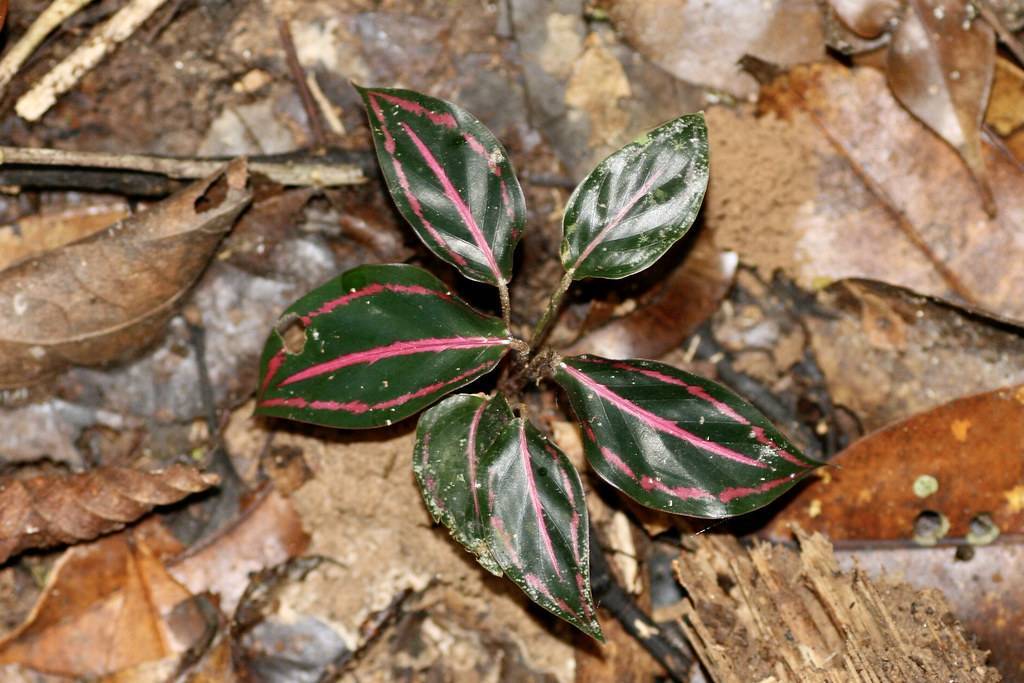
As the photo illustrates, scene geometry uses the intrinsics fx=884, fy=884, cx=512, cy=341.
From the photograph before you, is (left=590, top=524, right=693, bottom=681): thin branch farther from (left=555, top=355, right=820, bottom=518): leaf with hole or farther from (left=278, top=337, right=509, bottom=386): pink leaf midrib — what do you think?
(left=278, top=337, right=509, bottom=386): pink leaf midrib

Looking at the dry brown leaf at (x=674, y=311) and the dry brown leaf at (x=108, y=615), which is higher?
the dry brown leaf at (x=674, y=311)

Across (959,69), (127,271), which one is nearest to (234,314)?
(127,271)

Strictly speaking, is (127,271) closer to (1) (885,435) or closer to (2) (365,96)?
(2) (365,96)

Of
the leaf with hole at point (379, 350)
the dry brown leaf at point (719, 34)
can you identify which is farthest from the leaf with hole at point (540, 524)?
the dry brown leaf at point (719, 34)

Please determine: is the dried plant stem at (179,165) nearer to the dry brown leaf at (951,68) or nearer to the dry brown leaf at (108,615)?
the dry brown leaf at (108,615)

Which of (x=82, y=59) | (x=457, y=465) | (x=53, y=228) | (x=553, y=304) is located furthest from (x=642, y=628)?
(x=82, y=59)

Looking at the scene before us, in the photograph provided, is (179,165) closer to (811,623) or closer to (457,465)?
(457,465)
